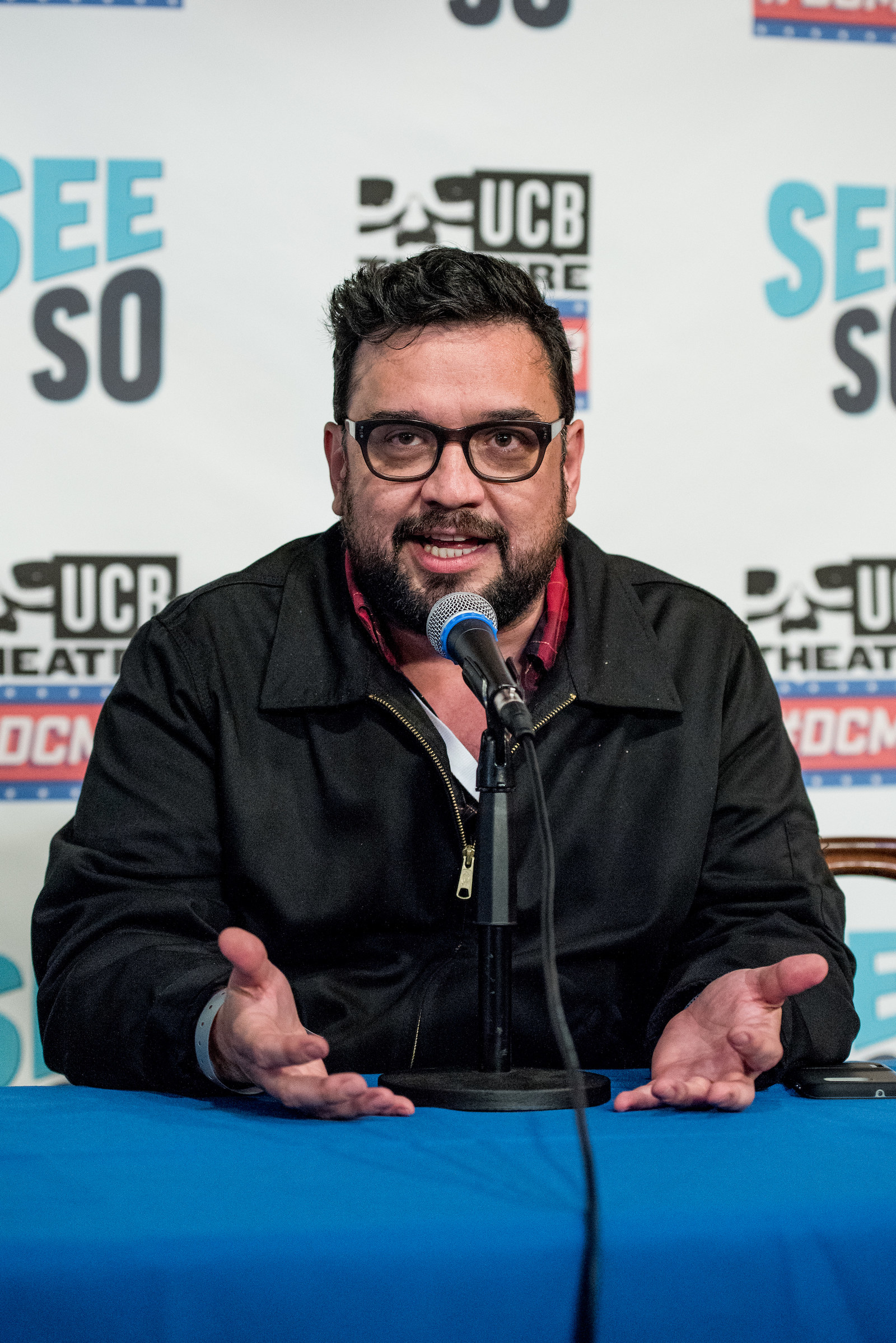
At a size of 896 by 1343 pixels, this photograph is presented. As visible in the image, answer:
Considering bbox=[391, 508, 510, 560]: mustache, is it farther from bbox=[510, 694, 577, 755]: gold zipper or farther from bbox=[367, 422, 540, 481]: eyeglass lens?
bbox=[510, 694, 577, 755]: gold zipper

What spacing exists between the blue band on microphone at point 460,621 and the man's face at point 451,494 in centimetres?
51

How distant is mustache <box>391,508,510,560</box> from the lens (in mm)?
1713

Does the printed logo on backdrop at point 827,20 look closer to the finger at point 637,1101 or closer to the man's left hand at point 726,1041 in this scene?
the man's left hand at point 726,1041

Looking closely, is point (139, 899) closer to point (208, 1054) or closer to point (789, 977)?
point (208, 1054)

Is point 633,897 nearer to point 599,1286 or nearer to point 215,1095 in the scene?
point 215,1095

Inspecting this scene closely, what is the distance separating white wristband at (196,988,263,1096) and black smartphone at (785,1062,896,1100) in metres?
0.51

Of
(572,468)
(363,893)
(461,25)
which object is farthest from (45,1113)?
(461,25)

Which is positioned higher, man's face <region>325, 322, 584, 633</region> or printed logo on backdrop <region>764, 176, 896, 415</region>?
printed logo on backdrop <region>764, 176, 896, 415</region>

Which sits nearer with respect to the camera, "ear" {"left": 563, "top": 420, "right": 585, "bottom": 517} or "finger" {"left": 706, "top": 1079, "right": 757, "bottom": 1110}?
"finger" {"left": 706, "top": 1079, "right": 757, "bottom": 1110}

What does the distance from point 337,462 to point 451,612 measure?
2.45 feet

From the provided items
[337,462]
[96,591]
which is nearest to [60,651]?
[96,591]

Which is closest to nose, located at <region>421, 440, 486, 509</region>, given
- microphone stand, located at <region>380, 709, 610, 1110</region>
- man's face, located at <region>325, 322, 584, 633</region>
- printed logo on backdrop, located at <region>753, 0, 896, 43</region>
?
man's face, located at <region>325, 322, 584, 633</region>

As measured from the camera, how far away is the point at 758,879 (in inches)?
65.8

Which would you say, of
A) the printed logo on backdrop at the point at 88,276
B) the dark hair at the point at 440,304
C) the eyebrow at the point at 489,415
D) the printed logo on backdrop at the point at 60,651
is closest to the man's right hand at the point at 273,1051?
the eyebrow at the point at 489,415
